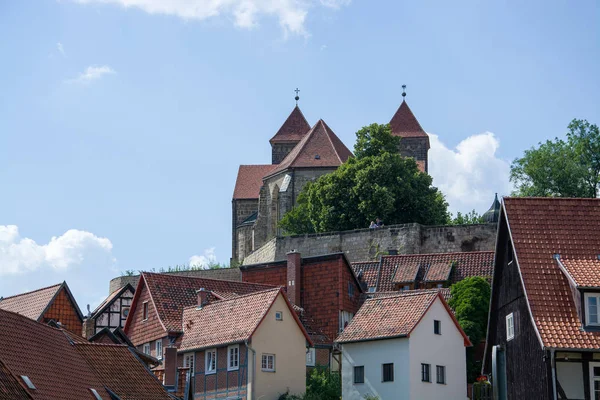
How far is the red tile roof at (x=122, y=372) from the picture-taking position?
3662cm

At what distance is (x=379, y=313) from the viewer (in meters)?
49.1

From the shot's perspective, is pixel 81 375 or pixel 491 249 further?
pixel 491 249

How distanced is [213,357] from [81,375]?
13.9 m

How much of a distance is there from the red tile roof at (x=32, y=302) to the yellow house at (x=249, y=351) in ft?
21.0

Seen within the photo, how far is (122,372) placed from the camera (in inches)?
1473

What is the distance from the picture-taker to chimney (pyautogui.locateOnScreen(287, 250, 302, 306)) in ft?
189

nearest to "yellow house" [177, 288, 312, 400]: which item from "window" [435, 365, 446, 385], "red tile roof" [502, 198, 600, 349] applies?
"window" [435, 365, 446, 385]

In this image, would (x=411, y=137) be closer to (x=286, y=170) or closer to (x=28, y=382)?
(x=286, y=170)

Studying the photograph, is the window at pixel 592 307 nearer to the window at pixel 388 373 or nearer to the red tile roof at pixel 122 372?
the red tile roof at pixel 122 372

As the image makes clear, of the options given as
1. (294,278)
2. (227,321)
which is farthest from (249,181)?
(227,321)

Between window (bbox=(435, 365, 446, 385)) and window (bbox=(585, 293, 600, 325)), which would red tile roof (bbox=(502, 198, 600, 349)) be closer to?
window (bbox=(585, 293, 600, 325))

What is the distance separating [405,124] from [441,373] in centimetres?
7151

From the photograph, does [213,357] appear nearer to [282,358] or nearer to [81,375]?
[282,358]

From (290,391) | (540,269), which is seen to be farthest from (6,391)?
(290,391)
